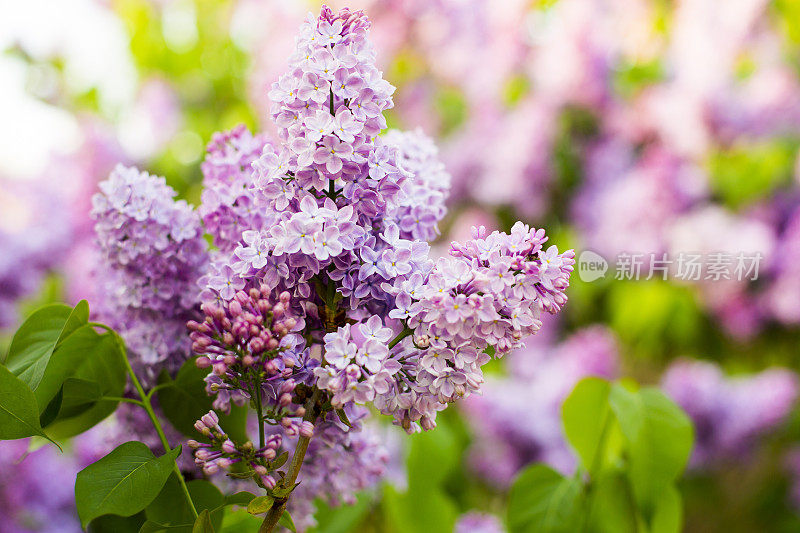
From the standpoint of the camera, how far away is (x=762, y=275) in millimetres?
1049

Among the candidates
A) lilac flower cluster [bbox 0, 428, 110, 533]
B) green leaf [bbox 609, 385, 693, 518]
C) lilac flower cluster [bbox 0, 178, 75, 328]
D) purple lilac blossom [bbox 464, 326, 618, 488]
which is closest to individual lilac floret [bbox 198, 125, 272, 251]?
green leaf [bbox 609, 385, 693, 518]

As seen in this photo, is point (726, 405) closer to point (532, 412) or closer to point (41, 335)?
point (532, 412)

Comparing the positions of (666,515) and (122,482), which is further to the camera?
(666,515)

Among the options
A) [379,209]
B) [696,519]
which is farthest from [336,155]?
[696,519]

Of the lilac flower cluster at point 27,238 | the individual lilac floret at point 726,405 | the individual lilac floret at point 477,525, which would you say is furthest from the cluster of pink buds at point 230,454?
the individual lilac floret at point 726,405

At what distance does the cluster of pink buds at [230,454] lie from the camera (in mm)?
291

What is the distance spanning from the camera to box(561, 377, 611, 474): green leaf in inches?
18.6

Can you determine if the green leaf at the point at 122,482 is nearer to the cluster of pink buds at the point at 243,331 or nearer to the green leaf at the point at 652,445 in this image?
the cluster of pink buds at the point at 243,331

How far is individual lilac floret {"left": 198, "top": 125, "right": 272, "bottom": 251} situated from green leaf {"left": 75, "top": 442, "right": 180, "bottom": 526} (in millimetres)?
112

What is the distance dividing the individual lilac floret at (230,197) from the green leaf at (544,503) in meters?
0.27

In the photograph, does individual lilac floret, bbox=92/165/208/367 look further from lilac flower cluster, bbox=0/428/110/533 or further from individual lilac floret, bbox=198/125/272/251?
lilac flower cluster, bbox=0/428/110/533

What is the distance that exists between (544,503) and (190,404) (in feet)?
0.83

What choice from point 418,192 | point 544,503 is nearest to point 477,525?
point 544,503

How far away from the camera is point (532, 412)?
95cm
